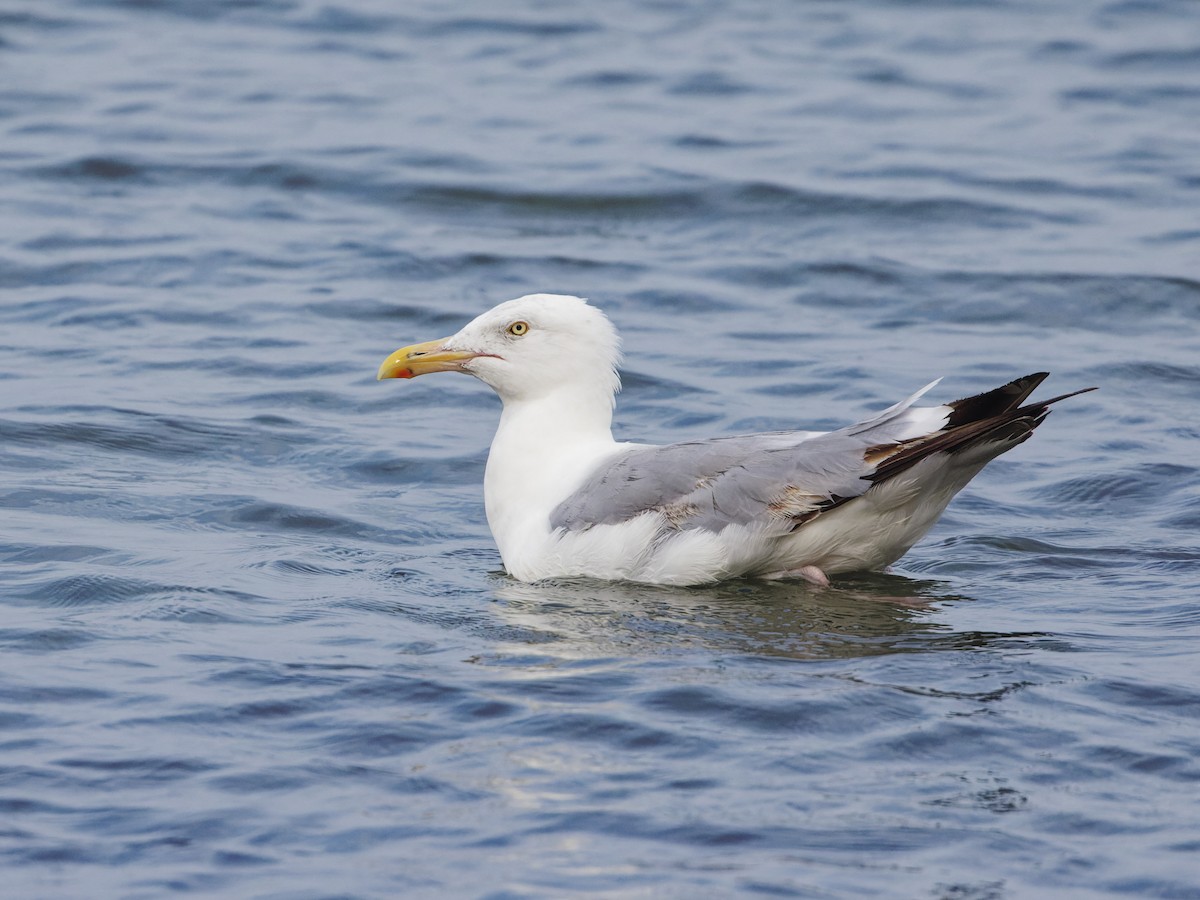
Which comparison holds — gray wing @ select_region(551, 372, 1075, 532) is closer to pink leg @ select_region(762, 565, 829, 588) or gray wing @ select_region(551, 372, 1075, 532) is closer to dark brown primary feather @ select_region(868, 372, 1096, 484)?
dark brown primary feather @ select_region(868, 372, 1096, 484)

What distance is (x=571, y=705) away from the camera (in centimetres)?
548

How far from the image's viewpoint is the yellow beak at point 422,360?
7.54 meters

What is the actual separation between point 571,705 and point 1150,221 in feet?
30.1

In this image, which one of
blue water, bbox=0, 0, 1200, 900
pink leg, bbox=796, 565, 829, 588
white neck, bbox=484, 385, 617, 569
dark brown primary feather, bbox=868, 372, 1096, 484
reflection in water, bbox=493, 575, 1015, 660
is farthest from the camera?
white neck, bbox=484, 385, 617, 569

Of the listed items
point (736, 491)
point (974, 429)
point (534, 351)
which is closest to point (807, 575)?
point (736, 491)

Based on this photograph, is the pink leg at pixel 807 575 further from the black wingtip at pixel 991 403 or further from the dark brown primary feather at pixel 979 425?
the black wingtip at pixel 991 403

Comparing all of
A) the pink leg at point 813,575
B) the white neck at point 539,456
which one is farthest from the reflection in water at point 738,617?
the white neck at point 539,456

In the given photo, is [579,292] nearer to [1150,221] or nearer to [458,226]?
[458,226]

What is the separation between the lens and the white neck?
7176 mm

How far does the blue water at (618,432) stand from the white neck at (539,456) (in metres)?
0.33

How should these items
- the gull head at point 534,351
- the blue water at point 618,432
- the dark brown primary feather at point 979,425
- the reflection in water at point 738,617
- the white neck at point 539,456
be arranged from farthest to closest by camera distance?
the gull head at point 534,351
the white neck at point 539,456
the dark brown primary feather at point 979,425
the reflection in water at point 738,617
the blue water at point 618,432

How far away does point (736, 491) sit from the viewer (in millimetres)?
6637

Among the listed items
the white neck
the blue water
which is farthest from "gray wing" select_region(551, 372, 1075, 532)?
the blue water

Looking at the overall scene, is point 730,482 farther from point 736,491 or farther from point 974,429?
point 974,429
